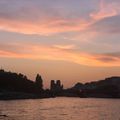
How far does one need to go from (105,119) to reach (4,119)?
1414 inches

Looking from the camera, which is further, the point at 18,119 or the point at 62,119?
the point at 62,119

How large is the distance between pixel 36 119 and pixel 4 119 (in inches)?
646

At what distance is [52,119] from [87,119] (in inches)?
451

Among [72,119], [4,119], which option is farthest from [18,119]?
[72,119]

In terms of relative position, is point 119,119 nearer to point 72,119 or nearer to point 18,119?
point 72,119

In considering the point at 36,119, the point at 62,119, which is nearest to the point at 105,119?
the point at 62,119

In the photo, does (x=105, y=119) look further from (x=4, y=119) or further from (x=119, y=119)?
(x=4, y=119)

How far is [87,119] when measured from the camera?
447ft

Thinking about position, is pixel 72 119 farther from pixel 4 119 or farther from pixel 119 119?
pixel 4 119

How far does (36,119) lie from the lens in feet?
434

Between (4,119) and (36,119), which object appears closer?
(4,119)

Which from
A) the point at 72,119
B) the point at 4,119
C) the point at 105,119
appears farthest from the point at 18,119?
the point at 105,119

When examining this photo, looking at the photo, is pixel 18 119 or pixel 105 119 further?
pixel 105 119

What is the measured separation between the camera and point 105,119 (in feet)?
450
